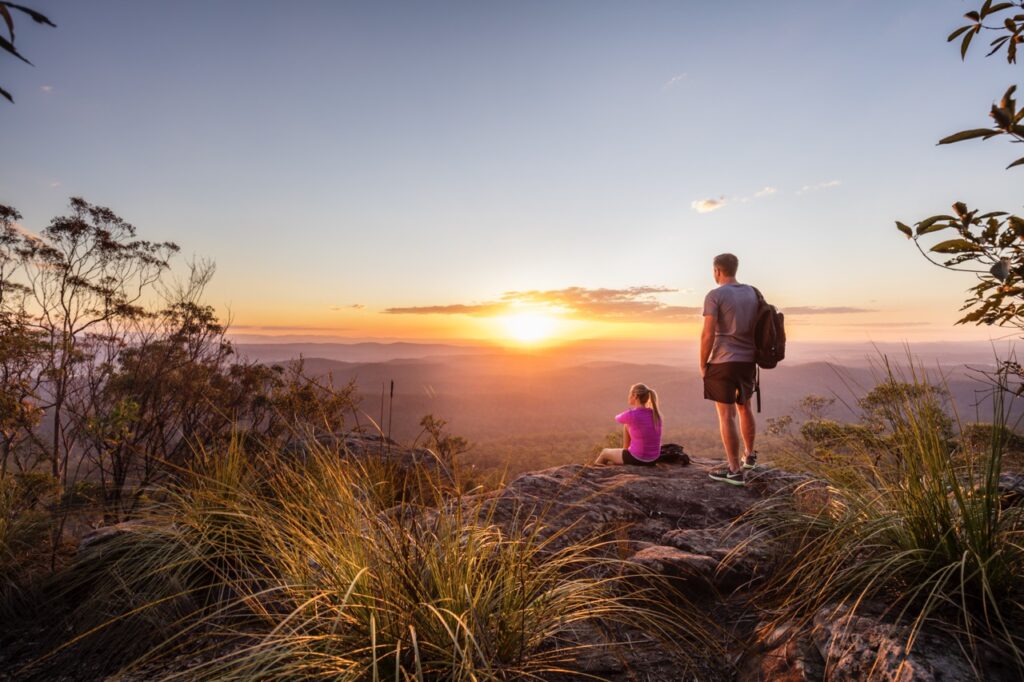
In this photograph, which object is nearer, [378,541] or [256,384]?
[378,541]

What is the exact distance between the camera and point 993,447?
6.79 ft

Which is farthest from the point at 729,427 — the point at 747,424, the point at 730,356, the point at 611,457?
the point at 611,457

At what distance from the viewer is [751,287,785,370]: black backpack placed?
518 cm

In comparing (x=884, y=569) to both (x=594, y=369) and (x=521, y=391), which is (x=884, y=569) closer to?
(x=521, y=391)

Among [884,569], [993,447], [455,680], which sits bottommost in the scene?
[455,680]

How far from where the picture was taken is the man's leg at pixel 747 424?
5258 mm

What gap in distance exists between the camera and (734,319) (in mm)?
5160

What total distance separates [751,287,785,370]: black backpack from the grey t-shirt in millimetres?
94

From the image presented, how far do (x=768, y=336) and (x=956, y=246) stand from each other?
146 inches

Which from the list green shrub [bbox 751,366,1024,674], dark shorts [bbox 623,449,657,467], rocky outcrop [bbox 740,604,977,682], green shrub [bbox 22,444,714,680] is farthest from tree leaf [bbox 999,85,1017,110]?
dark shorts [bbox 623,449,657,467]

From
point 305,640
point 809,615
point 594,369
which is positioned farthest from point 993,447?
point 594,369

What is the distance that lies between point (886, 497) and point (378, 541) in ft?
9.21

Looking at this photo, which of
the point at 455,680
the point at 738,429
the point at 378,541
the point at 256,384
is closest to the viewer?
the point at 455,680

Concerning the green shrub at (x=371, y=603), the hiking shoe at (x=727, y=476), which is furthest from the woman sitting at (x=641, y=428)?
the green shrub at (x=371, y=603)
